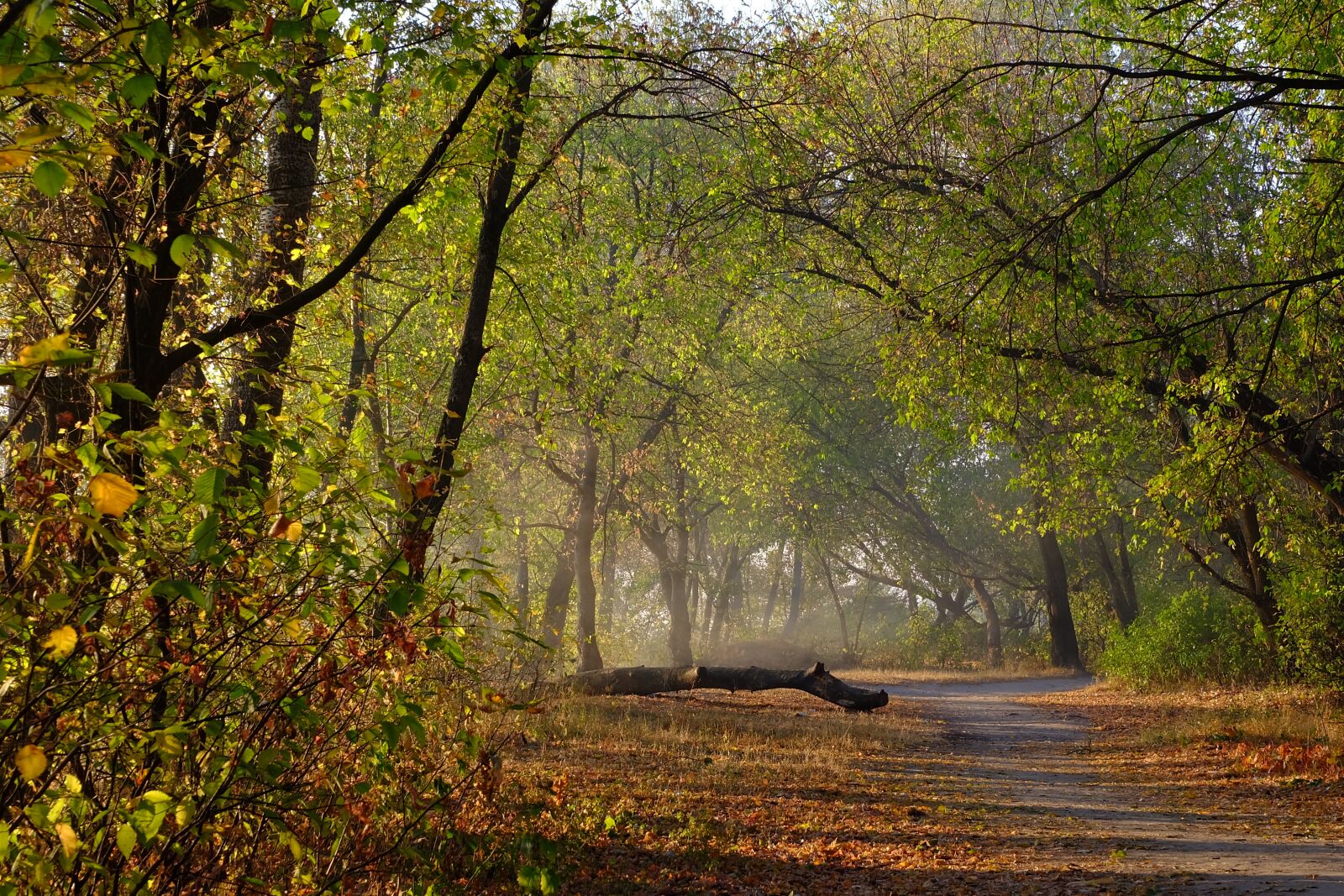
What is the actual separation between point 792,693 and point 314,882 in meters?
18.5

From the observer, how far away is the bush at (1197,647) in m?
17.9

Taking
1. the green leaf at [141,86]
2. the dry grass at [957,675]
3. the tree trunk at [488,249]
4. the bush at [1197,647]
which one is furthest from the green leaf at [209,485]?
the dry grass at [957,675]

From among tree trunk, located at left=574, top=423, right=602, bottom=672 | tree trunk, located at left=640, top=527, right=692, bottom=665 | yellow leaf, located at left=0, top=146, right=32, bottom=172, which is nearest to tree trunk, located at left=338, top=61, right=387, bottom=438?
yellow leaf, located at left=0, top=146, right=32, bottom=172

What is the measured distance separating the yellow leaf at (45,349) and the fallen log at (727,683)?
15145 millimetres

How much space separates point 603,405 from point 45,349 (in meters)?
18.8

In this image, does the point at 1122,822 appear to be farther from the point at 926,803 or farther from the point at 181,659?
the point at 181,659

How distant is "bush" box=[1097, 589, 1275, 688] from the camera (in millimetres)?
17875

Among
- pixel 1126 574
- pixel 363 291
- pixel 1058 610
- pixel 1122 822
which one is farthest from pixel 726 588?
pixel 1122 822

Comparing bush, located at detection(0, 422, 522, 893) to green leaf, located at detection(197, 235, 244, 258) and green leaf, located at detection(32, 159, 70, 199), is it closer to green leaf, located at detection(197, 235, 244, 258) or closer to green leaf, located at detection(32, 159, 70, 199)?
green leaf, located at detection(197, 235, 244, 258)

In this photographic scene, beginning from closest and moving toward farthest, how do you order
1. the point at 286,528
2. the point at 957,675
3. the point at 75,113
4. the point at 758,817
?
the point at 75,113
the point at 286,528
the point at 758,817
the point at 957,675

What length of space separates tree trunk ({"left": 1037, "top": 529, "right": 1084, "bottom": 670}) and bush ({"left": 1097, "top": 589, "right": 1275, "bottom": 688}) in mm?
7915

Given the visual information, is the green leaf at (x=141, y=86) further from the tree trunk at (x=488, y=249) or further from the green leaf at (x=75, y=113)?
the tree trunk at (x=488, y=249)

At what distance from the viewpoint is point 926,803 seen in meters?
9.12

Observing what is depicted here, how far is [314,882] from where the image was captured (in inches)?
147
